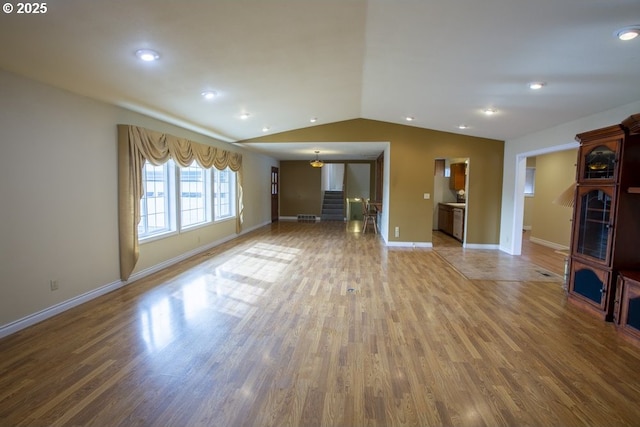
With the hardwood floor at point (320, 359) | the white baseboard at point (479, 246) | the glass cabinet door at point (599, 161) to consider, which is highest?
the glass cabinet door at point (599, 161)

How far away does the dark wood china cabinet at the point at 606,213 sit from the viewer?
10.5ft

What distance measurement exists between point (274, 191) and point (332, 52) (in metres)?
8.43

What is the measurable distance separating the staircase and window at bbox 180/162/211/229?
5.93 m

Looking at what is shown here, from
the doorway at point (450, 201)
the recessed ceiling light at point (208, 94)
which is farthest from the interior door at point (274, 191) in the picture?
the recessed ceiling light at point (208, 94)

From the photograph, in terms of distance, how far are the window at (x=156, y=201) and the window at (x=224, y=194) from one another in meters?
1.61

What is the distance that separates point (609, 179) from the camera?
3330 mm

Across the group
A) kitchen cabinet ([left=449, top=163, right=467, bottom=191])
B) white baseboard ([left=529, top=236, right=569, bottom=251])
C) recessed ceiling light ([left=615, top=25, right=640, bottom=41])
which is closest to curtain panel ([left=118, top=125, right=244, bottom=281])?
recessed ceiling light ([left=615, top=25, right=640, bottom=41])

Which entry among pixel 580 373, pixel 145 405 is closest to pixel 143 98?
pixel 145 405

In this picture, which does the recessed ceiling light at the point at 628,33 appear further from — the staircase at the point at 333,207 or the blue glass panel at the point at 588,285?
the staircase at the point at 333,207

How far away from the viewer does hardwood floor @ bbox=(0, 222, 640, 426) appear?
195 centimetres

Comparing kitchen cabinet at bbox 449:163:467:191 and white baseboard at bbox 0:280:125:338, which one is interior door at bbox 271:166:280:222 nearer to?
kitchen cabinet at bbox 449:163:467:191

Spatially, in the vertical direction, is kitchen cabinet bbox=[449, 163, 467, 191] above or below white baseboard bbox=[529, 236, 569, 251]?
above

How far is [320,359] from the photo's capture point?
2.54 meters

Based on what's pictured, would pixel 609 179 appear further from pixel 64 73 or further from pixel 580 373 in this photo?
pixel 64 73
